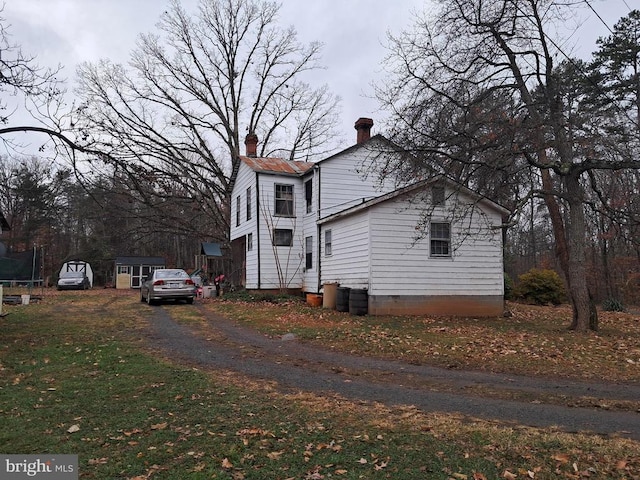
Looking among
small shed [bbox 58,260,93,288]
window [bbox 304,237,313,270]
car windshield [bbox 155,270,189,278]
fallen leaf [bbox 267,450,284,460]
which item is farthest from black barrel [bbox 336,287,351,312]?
small shed [bbox 58,260,93,288]

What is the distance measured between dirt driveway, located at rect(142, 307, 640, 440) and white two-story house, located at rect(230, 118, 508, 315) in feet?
21.0

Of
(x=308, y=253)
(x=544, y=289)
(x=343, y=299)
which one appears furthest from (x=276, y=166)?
(x=544, y=289)

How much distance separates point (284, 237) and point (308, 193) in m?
2.40

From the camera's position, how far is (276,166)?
912 inches

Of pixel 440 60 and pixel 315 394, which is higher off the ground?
pixel 440 60

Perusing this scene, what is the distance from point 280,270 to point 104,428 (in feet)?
57.0

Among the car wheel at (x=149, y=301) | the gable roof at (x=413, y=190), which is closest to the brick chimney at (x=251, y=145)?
the car wheel at (x=149, y=301)

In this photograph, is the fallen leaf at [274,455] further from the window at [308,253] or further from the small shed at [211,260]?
the small shed at [211,260]

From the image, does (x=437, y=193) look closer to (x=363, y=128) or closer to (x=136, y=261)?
(x=363, y=128)

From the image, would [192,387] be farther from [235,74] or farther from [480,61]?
[235,74]

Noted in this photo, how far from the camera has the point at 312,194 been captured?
843 inches

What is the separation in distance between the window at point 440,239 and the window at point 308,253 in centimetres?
643

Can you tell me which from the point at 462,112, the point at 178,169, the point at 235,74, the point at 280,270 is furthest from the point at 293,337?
the point at 235,74

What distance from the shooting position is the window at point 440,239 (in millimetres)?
16625
